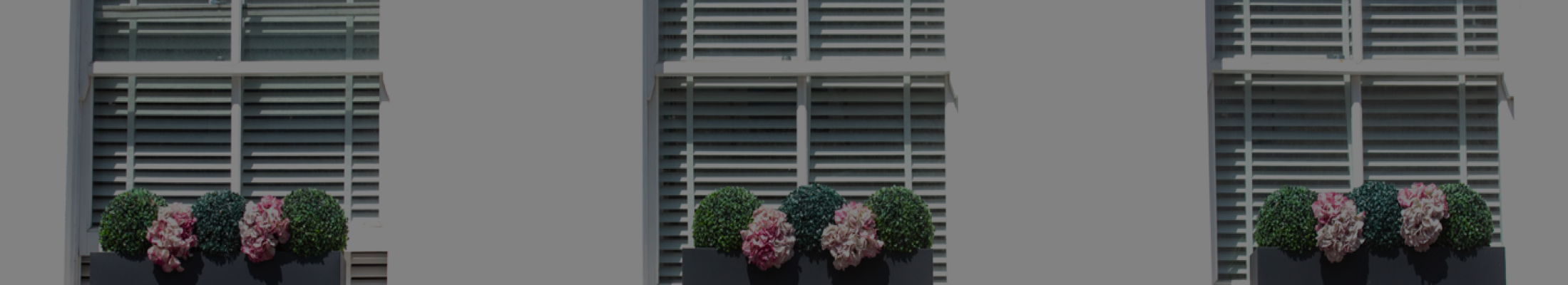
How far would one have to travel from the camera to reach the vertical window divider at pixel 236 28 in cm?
609

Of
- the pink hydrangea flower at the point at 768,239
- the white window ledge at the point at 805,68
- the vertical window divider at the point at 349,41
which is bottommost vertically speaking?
the pink hydrangea flower at the point at 768,239

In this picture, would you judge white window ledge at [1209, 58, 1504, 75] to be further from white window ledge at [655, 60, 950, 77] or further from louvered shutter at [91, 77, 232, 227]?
louvered shutter at [91, 77, 232, 227]

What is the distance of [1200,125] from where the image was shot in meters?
5.75

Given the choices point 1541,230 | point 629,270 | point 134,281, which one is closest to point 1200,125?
point 1541,230

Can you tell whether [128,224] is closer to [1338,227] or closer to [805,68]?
[805,68]

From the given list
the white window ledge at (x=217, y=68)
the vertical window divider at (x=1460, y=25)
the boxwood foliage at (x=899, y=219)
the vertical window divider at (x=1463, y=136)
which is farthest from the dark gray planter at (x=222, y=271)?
the vertical window divider at (x=1460, y=25)

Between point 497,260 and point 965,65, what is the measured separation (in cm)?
284

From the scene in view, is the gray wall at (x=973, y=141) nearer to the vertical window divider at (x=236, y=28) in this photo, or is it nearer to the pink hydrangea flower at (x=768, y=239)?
the pink hydrangea flower at (x=768, y=239)

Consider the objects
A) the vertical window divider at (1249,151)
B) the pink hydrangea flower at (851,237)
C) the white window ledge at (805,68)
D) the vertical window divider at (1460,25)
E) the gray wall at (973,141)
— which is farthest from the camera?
the vertical window divider at (1460,25)

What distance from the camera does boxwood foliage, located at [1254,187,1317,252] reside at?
5.61 m

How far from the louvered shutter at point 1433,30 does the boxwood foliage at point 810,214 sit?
3.44 m

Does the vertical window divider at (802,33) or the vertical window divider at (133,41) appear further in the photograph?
the vertical window divider at (133,41)

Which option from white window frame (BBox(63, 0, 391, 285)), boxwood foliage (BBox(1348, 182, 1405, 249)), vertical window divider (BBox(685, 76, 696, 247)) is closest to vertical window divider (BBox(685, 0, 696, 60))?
vertical window divider (BBox(685, 76, 696, 247))

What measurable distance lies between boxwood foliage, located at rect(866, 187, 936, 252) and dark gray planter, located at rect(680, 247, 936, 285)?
0.06 m
